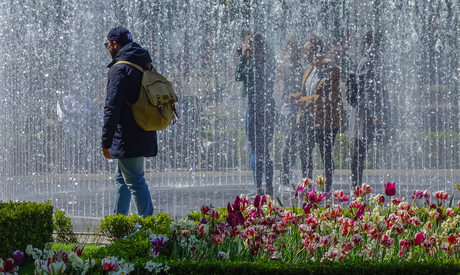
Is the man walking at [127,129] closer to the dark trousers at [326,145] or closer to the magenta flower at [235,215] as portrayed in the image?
the magenta flower at [235,215]

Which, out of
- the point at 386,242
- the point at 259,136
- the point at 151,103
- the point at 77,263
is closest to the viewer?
the point at 77,263

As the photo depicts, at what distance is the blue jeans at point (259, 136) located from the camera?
23.4 feet

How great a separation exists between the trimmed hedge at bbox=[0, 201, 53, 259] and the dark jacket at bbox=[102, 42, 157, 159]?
2.16 feet

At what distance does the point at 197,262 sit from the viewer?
2910 mm

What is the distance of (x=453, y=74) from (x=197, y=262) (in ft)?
36.4

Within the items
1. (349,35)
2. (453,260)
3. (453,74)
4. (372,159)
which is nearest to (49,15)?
(349,35)

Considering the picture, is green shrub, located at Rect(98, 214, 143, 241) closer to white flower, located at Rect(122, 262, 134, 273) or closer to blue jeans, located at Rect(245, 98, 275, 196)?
white flower, located at Rect(122, 262, 134, 273)

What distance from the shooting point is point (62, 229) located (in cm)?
488

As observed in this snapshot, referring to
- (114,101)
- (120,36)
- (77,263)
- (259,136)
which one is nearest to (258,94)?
(259,136)

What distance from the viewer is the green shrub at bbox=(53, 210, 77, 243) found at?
486cm

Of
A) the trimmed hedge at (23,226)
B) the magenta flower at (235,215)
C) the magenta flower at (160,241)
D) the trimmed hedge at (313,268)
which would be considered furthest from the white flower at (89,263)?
the trimmed hedge at (23,226)

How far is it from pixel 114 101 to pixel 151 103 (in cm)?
28

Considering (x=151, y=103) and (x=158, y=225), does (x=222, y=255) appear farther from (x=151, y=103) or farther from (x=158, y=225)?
(x=151, y=103)

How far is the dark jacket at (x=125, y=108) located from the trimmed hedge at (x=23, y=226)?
0.66 meters
